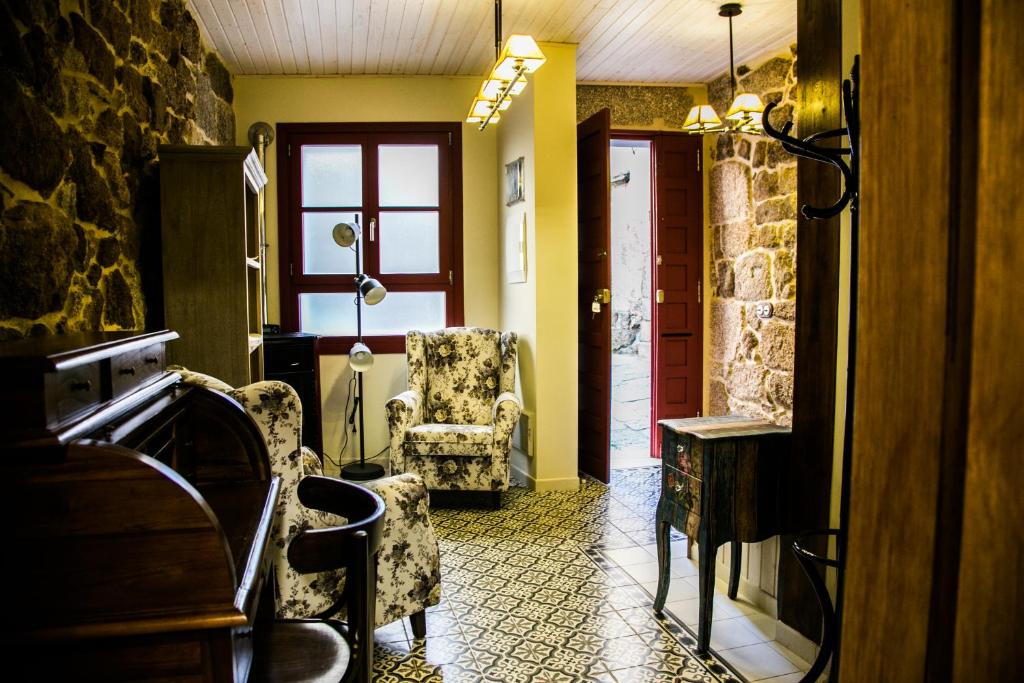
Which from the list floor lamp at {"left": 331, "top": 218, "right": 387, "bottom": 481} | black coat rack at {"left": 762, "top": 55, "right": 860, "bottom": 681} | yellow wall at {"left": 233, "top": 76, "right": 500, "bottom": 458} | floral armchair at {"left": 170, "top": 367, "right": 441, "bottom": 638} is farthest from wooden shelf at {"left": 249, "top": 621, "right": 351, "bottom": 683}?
yellow wall at {"left": 233, "top": 76, "right": 500, "bottom": 458}

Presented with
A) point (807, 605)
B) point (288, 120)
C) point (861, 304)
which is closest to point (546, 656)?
point (807, 605)

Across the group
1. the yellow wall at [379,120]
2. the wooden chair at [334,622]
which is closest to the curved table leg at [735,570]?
the wooden chair at [334,622]

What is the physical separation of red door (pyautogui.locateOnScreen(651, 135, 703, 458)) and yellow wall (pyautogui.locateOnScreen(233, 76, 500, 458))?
1265mm

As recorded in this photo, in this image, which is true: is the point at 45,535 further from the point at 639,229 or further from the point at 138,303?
the point at 639,229

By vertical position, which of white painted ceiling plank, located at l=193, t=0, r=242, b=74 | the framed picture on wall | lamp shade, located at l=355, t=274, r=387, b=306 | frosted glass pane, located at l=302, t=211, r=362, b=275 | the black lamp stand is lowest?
the black lamp stand

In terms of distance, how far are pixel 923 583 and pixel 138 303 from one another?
2865mm

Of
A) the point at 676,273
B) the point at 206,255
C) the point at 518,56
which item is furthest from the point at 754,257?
the point at 206,255

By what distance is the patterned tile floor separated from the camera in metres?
2.24

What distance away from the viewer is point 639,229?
22.5ft

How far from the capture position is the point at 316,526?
209cm

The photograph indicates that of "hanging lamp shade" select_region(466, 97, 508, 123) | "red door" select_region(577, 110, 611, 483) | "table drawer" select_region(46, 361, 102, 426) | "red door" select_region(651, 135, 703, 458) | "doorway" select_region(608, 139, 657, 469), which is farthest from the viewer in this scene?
"doorway" select_region(608, 139, 657, 469)

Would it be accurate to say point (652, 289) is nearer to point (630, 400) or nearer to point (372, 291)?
point (630, 400)

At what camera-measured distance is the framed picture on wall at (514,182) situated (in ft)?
14.8

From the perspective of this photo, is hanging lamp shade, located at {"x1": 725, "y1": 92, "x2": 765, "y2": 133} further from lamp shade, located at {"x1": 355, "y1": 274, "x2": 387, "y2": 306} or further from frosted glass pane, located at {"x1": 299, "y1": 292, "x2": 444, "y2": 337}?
frosted glass pane, located at {"x1": 299, "y1": 292, "x2": 444, "y2": 337}
